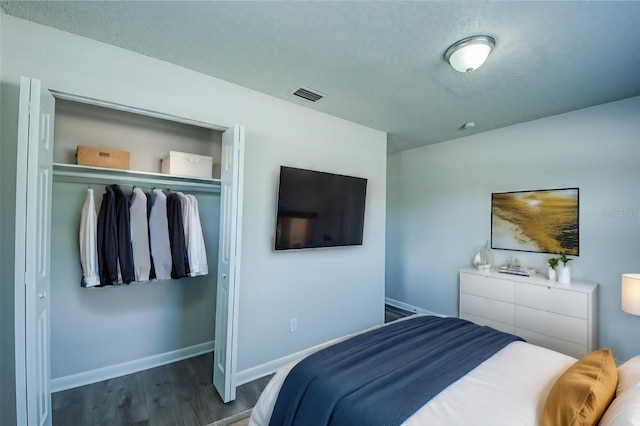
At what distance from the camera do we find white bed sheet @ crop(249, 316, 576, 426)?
1109 millimetres

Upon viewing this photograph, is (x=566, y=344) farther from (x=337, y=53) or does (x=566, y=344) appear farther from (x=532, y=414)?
(x=337, y=53)

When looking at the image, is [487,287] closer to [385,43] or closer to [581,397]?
[581,397]


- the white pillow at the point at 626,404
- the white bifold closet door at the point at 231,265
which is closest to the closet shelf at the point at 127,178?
the white bifold closet door at the point at 231,265

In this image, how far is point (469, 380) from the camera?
1369 millimetres

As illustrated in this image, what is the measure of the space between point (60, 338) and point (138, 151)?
1672 millimetres

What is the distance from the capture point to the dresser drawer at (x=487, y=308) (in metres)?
2.91

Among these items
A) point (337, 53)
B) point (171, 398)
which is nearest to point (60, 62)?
point (337, 53)

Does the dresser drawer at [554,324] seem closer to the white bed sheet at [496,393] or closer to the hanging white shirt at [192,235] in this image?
the white bed sheet at [496,393]

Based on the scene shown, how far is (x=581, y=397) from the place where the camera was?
104cm

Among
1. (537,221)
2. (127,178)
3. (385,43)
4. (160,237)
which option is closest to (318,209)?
(160,237)

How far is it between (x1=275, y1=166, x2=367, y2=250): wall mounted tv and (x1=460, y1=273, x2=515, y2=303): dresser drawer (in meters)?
1.35

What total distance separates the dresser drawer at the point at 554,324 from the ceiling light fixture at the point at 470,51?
2.41 m

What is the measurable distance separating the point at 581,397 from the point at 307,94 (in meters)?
2.52

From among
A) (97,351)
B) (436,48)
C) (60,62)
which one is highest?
(436,48)
